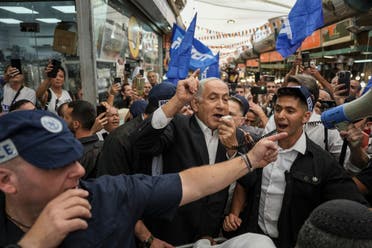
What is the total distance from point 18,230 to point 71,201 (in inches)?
11.8

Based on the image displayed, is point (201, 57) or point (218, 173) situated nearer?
point (218, 173)

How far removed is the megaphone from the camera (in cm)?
151

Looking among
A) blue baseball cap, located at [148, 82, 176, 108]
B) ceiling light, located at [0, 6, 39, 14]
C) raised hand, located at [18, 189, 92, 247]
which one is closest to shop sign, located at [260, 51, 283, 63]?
ceiling light, located at [0, 6, 39, 14]

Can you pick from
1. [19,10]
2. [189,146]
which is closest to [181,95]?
[189,146]

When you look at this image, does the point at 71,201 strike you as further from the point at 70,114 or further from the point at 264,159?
the point at 70,114

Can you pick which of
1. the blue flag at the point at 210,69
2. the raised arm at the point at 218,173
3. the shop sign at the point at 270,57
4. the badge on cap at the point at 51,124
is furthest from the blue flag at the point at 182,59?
the shop sign at the point at 270,57

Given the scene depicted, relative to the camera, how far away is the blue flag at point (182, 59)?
441 cm

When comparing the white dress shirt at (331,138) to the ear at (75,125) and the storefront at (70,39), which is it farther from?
the storefront at (70,39)

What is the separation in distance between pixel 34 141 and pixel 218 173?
2.80 ft

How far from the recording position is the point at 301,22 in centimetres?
457

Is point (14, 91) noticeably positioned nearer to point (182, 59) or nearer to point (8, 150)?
point (182, 59)

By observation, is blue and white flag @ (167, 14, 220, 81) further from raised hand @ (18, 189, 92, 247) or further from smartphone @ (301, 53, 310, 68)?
raised hand @ (18, 189, 92, 247)

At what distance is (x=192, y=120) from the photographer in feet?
8.11

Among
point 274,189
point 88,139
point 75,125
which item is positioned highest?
point 75,125
